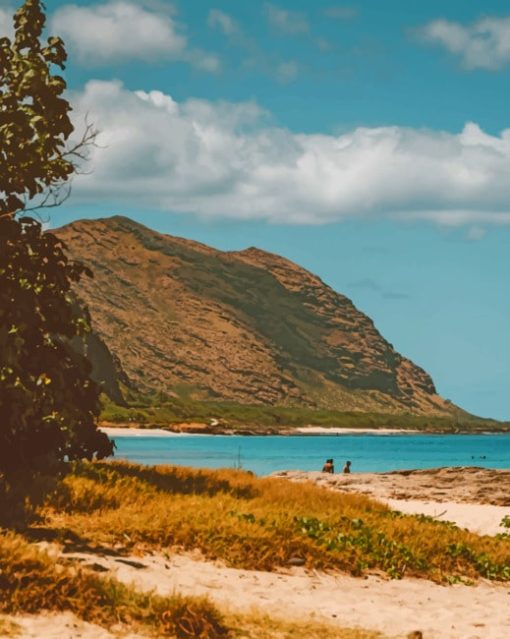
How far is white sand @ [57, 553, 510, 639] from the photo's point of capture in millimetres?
14555

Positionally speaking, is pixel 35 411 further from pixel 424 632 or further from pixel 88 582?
pixel 424 632

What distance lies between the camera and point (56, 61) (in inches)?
863

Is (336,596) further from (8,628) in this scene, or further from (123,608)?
(8,628)

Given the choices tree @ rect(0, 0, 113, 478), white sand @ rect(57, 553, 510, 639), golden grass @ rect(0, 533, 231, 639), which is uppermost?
tree @ rect(0, 0, 113, 478)

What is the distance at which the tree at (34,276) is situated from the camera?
61.3 feet

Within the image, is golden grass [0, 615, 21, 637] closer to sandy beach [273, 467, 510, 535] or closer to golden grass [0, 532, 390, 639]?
golden grass [0, 532, 390, 639]

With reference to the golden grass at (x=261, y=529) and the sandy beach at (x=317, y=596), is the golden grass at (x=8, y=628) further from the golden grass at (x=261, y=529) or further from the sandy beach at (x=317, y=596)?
the golden grass at (x=261, y=529)

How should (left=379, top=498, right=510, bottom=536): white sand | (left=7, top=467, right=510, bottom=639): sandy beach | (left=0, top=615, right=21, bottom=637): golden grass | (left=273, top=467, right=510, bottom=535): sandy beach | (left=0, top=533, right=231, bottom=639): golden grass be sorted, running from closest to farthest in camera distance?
(left=0, top=615, right=21, bottom=637): golden grass
(left=0, top=533, right=231, bottom=639): golden grass
(left=7, top=467, right=510, bottom=639): sandy beach
(left=379, top=498, right=510, bottom=536): white sand
(left=273, top=467, right=510, bottom=535): sandy beach

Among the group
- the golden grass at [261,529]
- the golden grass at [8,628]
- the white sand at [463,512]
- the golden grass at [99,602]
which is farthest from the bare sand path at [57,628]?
the white sand at [463,512]

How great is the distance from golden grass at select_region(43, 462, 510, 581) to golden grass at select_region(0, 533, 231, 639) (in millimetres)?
3993

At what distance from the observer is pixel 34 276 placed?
20.8 meters

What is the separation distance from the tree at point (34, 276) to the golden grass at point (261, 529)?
1.51 meters

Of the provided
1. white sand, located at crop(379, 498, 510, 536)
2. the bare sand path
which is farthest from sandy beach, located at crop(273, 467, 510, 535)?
the bare sand path

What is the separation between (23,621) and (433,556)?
10457 mm
